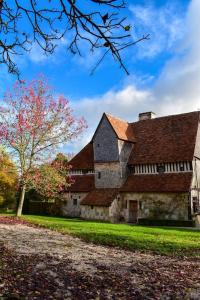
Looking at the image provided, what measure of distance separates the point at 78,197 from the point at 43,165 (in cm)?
759

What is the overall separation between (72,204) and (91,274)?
27625 millimetres

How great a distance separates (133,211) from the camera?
32.3 m

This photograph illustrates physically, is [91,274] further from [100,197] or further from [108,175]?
[108,175]

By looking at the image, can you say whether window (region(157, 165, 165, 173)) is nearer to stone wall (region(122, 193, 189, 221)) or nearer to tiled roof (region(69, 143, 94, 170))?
stone wall (region(122, 193, 189, 221))

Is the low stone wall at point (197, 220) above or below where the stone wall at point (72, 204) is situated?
below

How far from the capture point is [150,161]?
3247 cm

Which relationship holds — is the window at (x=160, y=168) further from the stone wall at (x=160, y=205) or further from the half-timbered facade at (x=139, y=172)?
the stone wall at (x=160, y=205)

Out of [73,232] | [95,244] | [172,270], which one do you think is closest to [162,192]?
[73,232]

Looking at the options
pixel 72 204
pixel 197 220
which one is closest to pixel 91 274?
pixel 197 220

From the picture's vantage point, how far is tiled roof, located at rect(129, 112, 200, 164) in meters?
31.5

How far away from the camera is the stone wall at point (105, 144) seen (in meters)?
34.3

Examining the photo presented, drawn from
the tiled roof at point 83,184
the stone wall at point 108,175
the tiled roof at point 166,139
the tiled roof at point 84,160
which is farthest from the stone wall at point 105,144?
the tiled roof at point 83,184

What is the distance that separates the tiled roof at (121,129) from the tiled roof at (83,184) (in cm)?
555

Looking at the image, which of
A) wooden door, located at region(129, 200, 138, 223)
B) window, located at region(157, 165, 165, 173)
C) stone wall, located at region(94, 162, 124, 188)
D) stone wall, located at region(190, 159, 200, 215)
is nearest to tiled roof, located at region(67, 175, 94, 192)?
stone wall, located at region(94, 162, 124, 188)
